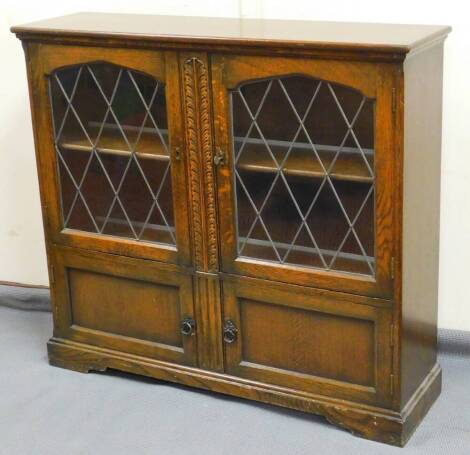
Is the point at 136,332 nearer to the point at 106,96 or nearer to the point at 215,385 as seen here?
the point at 215,385

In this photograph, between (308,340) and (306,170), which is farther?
(308,340)

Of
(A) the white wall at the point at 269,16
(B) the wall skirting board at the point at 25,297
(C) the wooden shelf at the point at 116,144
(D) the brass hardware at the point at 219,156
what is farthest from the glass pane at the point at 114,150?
(B) the wall skirting board at the point at 25,297

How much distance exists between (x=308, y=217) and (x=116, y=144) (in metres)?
0.49

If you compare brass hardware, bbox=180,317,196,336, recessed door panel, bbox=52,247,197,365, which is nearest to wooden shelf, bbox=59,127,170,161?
recessed door panel, bbox=52,247,197,365

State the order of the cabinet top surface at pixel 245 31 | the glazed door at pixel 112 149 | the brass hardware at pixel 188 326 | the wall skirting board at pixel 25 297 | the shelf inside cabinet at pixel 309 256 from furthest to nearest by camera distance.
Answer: the wall skirting board at pixel 25 297
the brass hardware at pixel 188 326
the glazed door at pixel 112 149
the shelf inside cabinet at pixel 309 256
the cabinet top surface at pixel 245 31

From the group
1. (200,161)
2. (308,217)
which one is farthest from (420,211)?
(200,161)

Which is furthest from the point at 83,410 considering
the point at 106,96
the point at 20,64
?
the point at 20,64

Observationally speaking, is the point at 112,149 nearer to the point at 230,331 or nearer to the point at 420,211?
the point at 230,331

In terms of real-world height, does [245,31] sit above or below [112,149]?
above

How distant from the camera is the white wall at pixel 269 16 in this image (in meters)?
2.23

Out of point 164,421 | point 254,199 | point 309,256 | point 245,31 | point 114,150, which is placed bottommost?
point 164,421

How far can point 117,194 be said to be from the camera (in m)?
2.29

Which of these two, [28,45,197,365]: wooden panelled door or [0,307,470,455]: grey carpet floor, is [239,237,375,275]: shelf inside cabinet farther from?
[0,307,470,455]: grey carpet floor

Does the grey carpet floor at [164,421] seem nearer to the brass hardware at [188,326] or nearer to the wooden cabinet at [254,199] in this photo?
the wooden cabinet at [254,199]
